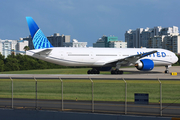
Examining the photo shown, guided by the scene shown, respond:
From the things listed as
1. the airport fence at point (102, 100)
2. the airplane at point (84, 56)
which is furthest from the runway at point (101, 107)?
the airplane at point (84, 56)

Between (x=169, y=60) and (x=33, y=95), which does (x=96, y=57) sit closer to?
(x=169, y=60)

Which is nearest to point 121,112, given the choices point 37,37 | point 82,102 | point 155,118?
point 155,118

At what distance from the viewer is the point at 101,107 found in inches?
642

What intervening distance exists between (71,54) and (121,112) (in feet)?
79.9

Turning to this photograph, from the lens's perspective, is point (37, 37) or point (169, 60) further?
point (169, 60)

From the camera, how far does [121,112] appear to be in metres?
15.1

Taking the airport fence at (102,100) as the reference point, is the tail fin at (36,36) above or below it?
above

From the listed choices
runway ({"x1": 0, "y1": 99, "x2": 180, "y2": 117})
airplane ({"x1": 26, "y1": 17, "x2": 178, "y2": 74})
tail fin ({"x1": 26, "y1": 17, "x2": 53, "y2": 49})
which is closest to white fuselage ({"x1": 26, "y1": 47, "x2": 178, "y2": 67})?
airplane ({"x1": 26, "y1": 17, "x2": 178, "y2": 74})

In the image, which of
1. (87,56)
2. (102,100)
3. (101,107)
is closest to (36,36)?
(87,56)

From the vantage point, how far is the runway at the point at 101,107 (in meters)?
15.1

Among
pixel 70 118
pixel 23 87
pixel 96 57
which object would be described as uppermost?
pixel 96 57

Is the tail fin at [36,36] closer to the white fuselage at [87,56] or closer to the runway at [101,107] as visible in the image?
the white fuselage at [87,56]

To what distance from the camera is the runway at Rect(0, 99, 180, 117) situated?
15.1 metres

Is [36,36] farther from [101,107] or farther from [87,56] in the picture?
[101,107]
